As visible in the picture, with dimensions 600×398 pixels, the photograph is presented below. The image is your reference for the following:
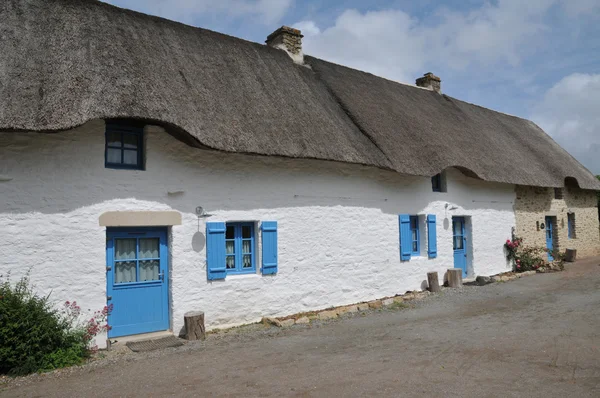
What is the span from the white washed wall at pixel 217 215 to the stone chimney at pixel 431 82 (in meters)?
Result: 4.86

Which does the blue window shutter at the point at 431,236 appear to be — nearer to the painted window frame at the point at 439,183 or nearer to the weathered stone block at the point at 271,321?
the painted window frame at the point at 439,183

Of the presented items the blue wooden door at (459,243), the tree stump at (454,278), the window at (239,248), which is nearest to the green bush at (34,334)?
the window at (239,248)

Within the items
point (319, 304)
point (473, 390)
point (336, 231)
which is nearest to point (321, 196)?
point (336, 231)

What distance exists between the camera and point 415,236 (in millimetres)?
11242

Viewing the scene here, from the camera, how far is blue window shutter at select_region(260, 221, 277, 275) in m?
8.20

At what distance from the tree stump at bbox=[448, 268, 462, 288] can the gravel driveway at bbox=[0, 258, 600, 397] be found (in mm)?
2748

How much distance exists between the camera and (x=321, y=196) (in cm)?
913

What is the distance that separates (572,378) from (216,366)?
396cm

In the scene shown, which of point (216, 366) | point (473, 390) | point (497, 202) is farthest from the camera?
point (497, 202)

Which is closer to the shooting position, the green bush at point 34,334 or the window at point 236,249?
the green bush at point 34,334

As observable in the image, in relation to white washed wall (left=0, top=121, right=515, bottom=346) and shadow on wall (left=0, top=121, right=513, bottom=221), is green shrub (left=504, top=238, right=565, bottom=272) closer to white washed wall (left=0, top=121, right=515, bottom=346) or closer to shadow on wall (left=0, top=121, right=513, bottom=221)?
white washed wall (left=0, top=121, right=515, bottom=346)

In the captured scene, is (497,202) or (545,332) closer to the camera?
(545,332)

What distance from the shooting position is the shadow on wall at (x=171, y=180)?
6.21 m

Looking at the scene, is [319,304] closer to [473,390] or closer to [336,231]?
[336,231]
